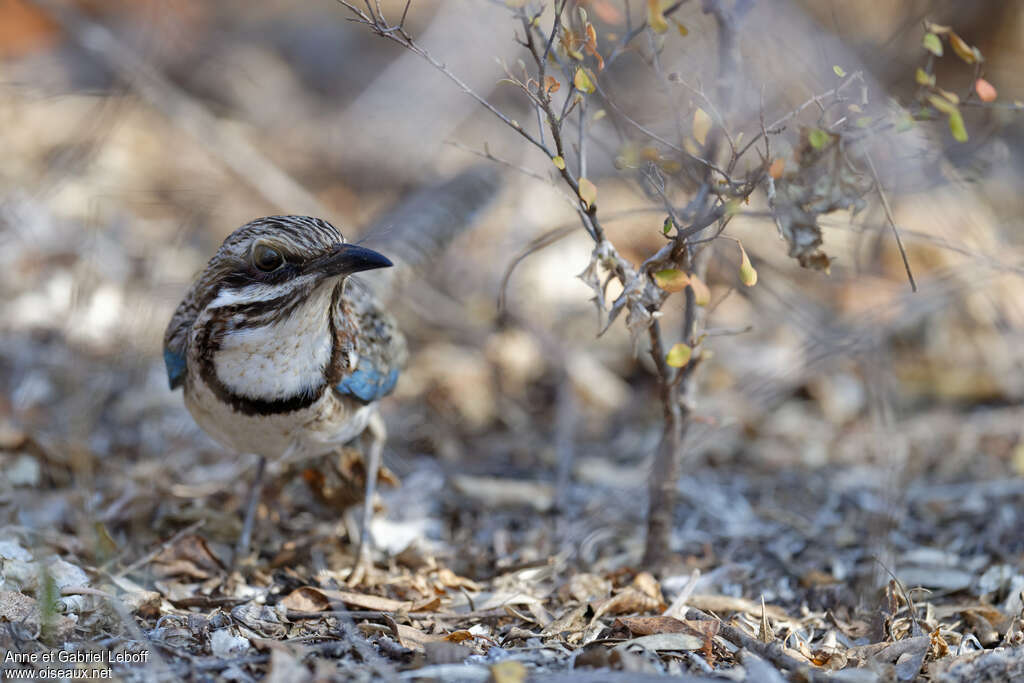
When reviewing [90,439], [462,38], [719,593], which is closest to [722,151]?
[719,593]

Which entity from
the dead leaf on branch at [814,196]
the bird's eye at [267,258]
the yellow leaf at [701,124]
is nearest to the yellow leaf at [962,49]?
the dead leaf on branch at [814,196]

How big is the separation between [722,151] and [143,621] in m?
3.35

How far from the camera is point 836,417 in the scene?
7.39m

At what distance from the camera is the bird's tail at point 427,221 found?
6.31m

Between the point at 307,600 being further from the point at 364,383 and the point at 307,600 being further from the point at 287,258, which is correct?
the point at 287,258

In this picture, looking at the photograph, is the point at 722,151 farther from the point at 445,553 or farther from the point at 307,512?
the point at 307,512

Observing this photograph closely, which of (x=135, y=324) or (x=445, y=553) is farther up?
(x=135, y=324)

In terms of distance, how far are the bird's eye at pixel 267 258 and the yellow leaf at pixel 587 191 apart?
1343 mm

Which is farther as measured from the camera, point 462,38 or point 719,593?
point 462,38

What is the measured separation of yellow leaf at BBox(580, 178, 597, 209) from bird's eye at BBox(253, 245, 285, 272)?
134 cm

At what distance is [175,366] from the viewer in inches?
191

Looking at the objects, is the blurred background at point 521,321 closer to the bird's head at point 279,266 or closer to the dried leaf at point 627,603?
the dried leaf at point 627,603

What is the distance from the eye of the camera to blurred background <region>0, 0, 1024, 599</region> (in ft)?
17.8

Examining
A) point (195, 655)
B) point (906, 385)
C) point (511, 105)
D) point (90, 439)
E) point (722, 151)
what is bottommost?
point (195, 655)
